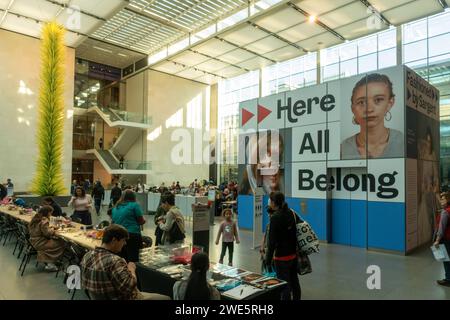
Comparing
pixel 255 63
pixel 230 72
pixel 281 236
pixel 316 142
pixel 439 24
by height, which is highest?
pixel 230 72

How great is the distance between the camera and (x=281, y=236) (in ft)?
12.6

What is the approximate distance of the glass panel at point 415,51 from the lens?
1627 centimetres

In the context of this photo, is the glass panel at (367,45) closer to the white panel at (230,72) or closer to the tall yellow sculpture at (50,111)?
the white panel at (230,72)

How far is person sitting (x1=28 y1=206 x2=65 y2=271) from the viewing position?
5.82 metres

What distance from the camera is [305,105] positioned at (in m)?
10.1

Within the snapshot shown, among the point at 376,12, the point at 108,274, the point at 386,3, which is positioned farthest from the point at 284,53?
the point at 108,274

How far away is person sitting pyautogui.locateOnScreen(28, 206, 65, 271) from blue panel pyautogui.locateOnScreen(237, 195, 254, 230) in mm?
6835

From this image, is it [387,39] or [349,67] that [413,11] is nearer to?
[387,39]

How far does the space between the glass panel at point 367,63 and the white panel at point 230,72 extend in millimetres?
9921

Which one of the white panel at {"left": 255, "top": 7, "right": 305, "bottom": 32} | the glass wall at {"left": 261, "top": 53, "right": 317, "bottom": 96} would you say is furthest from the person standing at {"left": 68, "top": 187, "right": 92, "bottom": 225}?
the glass wall at {"left": 261, "top": 53, "right": 317, "bottom": 96}

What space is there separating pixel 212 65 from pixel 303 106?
1637cm

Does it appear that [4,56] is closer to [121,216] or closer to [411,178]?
[121,216]

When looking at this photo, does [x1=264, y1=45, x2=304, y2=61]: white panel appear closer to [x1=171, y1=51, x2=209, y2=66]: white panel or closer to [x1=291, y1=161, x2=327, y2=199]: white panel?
[x1=171, y1=51, x2=209, y2=66]: white panel

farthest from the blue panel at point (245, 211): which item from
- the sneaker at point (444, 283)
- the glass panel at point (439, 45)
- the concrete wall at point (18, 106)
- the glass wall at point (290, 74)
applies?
the concrete wall at point (18, 106)
